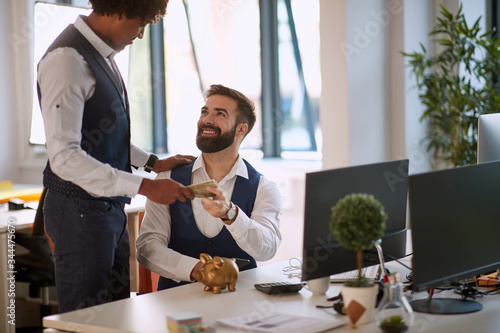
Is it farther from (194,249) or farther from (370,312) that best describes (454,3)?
(370,312)

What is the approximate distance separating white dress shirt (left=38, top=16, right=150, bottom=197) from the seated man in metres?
0.42

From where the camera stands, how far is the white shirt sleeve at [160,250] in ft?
7.78

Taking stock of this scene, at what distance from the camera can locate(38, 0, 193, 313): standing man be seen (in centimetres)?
203

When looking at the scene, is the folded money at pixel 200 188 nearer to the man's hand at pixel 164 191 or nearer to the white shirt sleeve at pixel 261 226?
the man's hand at pixel 164 191

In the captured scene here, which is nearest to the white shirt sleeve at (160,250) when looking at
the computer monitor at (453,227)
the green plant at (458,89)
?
the computer monitor at (453,227)

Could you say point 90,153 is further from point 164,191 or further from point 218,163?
point 218,163

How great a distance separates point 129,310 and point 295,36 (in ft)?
13.3

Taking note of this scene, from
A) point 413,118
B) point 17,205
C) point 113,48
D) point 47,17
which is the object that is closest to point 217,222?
point 113,48

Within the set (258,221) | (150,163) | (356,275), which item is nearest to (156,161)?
(150,163)

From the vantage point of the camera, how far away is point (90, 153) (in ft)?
7.11

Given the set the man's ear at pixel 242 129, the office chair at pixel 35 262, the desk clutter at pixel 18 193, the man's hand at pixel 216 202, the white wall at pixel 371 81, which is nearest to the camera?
the man's hand at pixel 216 202

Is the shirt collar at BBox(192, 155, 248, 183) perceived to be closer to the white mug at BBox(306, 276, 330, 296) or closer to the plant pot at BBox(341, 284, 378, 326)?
the white mug at BBox(306, 276, 330, 296)

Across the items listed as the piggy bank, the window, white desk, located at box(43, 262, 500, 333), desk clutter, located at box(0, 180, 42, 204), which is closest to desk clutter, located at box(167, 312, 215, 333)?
white desk, located at box(43, 262, 500, 333)

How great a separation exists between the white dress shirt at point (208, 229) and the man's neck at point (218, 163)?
3 centimetres
